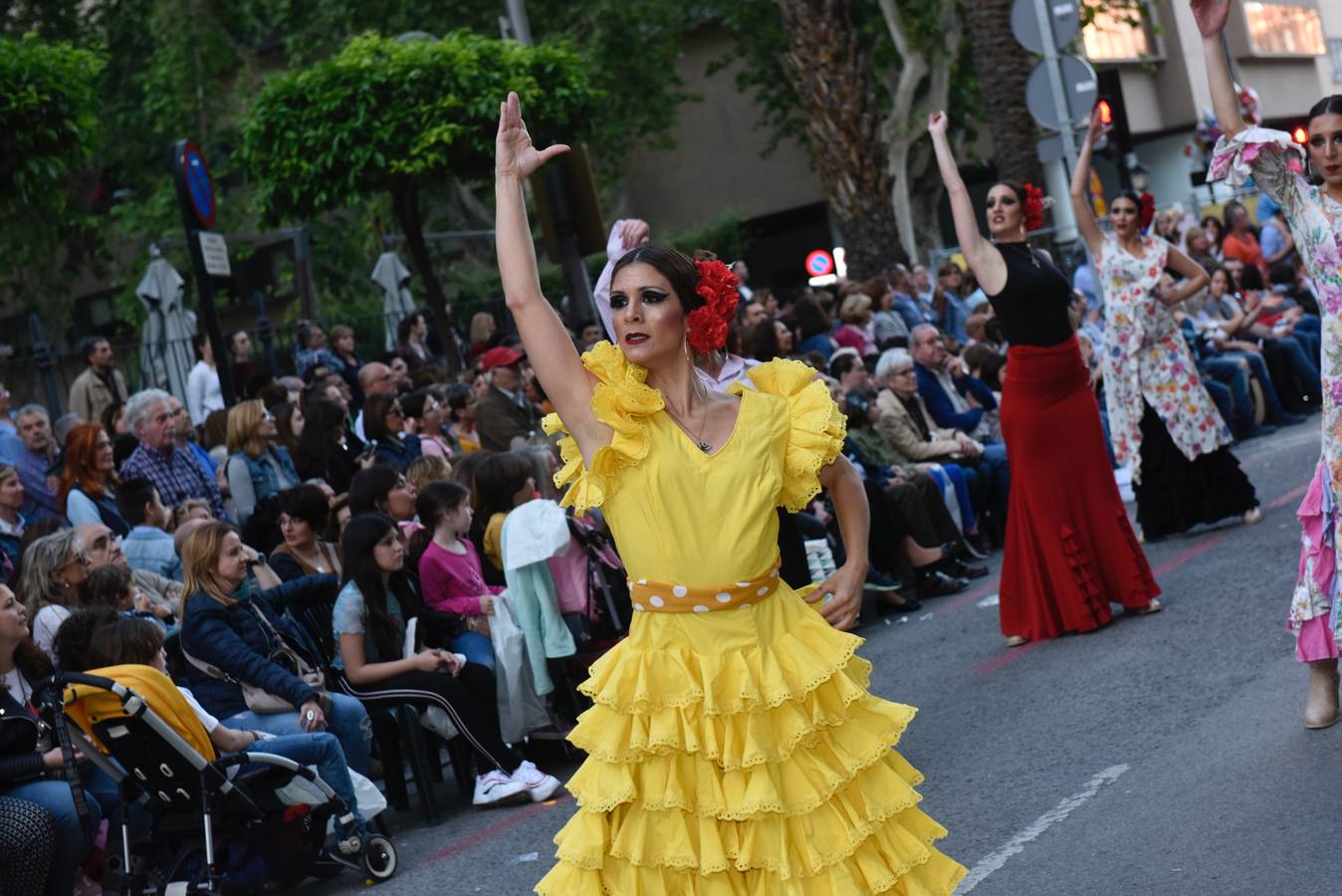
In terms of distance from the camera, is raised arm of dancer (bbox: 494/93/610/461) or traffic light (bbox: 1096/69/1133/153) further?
traffic light (bbox: 1096/69/1133/153)

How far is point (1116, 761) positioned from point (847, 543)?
2674mm

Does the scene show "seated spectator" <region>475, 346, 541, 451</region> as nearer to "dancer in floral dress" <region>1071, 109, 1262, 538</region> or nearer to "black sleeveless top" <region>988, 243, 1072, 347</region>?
"dancer in floral dress" <region>1071, 109, 1262, 538</region>

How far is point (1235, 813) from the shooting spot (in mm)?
6000

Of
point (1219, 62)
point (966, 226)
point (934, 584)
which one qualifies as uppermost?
point (1219, 62)

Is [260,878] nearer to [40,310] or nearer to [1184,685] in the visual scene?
[1184,685]

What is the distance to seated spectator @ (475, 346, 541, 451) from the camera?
1299 cm

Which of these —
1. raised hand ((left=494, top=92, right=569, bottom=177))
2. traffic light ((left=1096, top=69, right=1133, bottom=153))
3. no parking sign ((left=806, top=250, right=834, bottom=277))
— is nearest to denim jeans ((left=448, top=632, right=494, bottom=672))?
raised hand ((left=494, top=92, right=569, bottom=177))

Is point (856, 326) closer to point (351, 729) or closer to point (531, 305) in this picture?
point (351, 729)

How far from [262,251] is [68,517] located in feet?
111

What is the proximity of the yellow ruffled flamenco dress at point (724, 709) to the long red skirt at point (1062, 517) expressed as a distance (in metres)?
5.29

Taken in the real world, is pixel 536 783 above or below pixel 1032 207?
below

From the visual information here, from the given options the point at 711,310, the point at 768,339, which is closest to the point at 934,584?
the point at 768,339

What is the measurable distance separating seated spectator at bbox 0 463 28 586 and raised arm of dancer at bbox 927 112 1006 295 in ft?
17.1

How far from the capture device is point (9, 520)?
997 cm
